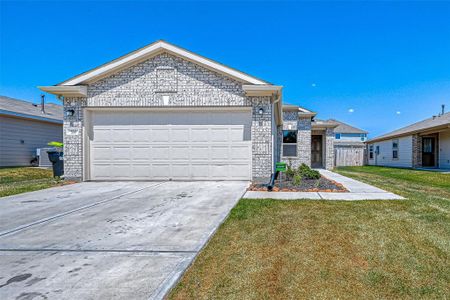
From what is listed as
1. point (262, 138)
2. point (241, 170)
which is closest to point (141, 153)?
point (241, 170)

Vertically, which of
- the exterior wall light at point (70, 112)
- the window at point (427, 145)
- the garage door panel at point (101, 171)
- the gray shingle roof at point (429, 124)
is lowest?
the garage door panel at point (101, 171)

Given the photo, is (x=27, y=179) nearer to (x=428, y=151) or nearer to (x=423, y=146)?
(x=423, y=146)

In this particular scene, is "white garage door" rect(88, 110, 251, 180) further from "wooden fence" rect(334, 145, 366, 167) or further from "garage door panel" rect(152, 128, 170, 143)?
"wooden fence" rect(334, 145, 366, 167)

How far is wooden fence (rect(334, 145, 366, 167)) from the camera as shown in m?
24.1

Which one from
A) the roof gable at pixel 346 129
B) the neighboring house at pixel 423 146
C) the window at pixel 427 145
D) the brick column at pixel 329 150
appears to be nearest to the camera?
the neighboring house at pixel 423 146

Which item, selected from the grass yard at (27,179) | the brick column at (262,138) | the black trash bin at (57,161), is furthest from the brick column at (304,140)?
the grass yard at (27,179)

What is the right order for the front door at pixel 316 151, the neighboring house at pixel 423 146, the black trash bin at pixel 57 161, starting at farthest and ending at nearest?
the front door at pixel 316 151 < the neighboring house at pixel 423 146 < the black trash bin at pixel 57 161

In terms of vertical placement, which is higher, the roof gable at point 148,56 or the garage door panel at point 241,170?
the roof gable at point 148,56

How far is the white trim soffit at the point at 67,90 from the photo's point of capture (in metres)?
8.59

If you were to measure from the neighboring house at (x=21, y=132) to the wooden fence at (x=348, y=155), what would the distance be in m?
23.5

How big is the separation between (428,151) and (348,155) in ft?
23.0

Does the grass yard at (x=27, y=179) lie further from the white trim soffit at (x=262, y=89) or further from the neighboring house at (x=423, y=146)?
the neighboring house at (x=423, y=146)

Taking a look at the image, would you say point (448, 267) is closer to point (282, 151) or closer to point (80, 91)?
point (80, 91)

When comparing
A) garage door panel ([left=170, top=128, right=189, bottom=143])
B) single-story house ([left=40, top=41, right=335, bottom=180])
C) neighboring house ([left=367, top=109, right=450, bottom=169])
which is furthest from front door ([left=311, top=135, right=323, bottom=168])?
garage door panel ([left=170, top=128, right=189, bottom=143])
